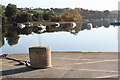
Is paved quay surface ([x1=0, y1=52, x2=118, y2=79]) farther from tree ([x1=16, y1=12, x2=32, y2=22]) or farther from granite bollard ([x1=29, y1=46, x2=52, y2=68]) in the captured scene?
tree ([x1=16, y1=12, x2=32, y2=22])

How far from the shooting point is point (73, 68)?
14383mm

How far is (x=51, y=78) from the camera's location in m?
12.5

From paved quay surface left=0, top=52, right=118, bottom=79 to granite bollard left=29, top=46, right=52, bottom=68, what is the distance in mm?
369

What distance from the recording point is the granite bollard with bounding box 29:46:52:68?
554 inches

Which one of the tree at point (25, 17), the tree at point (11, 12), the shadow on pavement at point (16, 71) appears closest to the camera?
the shadow on pavement at point (16, 71)

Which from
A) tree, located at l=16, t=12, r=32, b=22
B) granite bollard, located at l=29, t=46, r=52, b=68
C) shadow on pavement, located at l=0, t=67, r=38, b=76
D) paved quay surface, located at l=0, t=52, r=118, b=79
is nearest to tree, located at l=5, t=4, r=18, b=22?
tree, located at l=16, t=12, r=32, b=22

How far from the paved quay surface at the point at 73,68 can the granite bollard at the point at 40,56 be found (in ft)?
1.21

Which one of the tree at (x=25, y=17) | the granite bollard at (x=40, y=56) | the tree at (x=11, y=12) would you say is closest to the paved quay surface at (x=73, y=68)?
the granite bollard at (x=40, y=56)

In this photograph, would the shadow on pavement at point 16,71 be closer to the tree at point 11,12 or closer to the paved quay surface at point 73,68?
the paved quay surface at point 73,68

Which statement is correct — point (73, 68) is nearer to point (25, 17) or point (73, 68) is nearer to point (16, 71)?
point (16, 71)

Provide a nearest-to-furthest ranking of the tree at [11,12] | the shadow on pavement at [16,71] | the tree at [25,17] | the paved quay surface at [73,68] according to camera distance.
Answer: the paved quay surface at [73,68], the shadow on pavement at [16,71], the tree at [25,17], the tree at [11,12]

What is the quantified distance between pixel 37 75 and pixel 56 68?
1.74 metres

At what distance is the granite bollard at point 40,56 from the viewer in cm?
1407

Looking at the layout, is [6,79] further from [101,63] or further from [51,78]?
[101,63]
